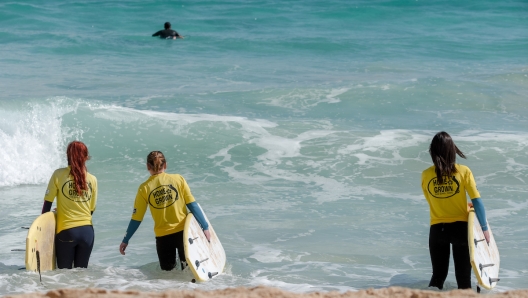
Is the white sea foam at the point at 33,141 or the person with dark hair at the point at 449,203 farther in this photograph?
the white sea foam at the point at 33,141

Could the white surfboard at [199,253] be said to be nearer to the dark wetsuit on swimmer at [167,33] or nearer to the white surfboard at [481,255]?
the white surfboard at [481,255]

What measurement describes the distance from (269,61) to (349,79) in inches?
140

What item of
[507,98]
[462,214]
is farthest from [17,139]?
[507,98]

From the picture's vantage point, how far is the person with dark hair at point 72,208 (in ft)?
19.1

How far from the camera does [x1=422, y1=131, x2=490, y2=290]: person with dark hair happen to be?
5.32 m

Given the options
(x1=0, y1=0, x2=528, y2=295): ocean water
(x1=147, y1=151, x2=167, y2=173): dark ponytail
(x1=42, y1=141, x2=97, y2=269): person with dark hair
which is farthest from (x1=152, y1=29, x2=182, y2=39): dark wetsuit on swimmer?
(x1=147, y1=151, x2=167, y2=173): dark ponytail

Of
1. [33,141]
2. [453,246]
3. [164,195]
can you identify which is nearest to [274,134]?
[33,141]

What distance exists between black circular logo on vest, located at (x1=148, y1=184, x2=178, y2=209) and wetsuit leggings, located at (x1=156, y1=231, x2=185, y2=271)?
267 mm

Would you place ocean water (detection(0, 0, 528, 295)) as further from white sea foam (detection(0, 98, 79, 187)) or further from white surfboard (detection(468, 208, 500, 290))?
white surfboard (detection(468, 208, 500, 290))

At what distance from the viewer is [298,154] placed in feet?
39.7

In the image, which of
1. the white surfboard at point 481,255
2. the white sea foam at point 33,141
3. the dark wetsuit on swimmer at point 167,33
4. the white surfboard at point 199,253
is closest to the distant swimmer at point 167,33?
the dark wetsuit on swimmer at point 167,33

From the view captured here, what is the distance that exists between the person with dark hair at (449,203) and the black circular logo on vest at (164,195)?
1.88 m

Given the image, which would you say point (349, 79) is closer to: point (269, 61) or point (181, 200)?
point (269, 61)

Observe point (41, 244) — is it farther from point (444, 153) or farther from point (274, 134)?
point (274, 134)
